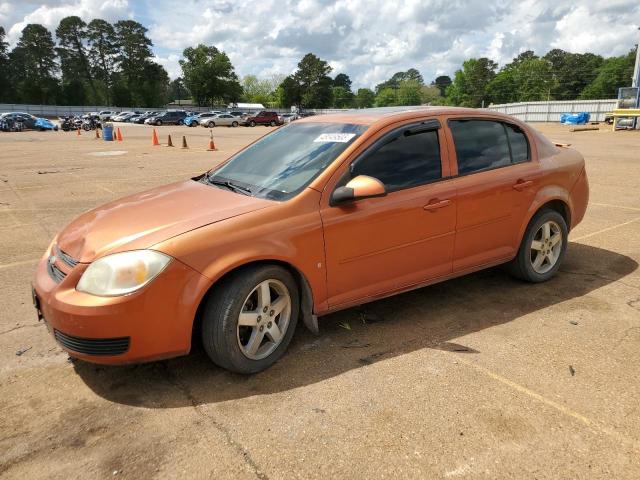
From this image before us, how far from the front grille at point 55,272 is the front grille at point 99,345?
360 mm

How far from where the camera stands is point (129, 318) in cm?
267

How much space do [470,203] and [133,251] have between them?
2485 millimetres

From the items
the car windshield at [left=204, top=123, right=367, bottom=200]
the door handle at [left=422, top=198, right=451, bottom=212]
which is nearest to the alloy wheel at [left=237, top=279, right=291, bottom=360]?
the car windshield at [left=204, top=123, right=367, bottom=200]

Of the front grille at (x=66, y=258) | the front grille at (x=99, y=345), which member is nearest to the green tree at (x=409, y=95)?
the front grille at (x=66, y=258)

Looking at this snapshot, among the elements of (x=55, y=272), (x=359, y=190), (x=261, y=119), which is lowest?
(x=55, y=272)

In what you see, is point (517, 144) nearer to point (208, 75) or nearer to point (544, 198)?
point (544, 198)

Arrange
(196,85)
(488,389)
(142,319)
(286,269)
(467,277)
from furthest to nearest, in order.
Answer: (196,85)
(467,277)
(286,269)
(488,389)
(142,319)

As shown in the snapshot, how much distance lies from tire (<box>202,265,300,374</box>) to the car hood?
412 millimetres

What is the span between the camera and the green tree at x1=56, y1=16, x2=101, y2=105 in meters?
103

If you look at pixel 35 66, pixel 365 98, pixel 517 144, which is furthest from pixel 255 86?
pixel 517 144

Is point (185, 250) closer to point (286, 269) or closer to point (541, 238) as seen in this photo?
point (286, 269)

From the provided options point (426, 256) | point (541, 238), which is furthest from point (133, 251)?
point (541, 238)

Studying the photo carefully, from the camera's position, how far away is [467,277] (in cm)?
480

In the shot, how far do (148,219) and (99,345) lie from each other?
0.81 metres
